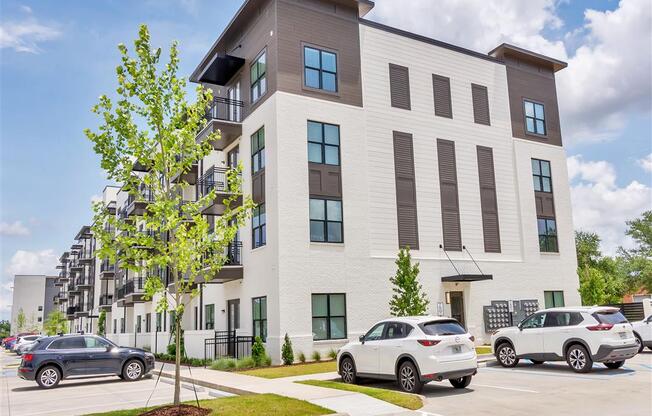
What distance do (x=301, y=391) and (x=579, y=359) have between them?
795 cm

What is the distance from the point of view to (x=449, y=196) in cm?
2827

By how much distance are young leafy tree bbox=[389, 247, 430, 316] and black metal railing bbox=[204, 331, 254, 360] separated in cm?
628

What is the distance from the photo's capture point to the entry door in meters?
27.5

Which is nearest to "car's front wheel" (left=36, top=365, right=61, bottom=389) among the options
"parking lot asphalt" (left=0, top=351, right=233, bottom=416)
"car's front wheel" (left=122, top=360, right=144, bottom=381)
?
"parking lot asphalt" (left=0, top=351, right=233, bottom=416)

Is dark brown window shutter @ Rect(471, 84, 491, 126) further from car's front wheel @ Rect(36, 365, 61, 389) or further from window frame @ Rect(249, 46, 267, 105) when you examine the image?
car's front wheel @ Rect(36, 365, 61, 389)

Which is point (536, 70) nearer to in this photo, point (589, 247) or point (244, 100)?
point (244, 100)

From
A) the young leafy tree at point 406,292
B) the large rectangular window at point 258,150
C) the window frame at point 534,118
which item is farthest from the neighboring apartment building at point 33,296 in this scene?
the young leafy tree at point 406,292

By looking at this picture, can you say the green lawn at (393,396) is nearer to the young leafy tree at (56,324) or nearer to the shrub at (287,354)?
the shrub at (287,354)

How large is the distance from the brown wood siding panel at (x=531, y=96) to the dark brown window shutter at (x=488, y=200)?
9.07ft

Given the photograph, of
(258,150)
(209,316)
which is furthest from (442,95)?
(209,316)

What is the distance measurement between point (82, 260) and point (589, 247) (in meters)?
59.2

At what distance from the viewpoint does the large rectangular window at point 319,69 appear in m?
25.1

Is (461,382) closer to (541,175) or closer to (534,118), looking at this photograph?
(541,175)

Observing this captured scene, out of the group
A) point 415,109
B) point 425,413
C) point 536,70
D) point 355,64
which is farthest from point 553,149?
point 425,413
